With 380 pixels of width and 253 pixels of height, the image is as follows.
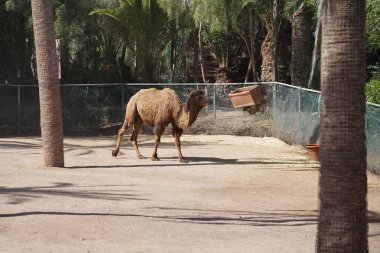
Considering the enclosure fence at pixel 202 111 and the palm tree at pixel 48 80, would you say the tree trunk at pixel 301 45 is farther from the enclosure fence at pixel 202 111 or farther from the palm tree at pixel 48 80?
the palm tree at pixel 48 80

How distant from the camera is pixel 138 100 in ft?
63.9

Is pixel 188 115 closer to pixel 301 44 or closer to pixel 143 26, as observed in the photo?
pixel 301 44

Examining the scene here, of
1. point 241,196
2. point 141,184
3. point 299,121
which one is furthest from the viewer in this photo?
point 299,121

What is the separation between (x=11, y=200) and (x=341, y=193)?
23.8ft

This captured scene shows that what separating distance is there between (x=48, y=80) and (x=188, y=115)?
353 centimetres

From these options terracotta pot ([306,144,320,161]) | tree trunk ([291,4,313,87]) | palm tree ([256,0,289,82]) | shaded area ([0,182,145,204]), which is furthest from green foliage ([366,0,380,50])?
palm tree ([256,0,289,82])

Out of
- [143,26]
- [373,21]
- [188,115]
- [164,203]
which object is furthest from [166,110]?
[143,26]

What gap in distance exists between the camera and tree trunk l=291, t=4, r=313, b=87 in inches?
1009

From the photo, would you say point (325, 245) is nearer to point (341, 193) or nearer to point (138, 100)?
point (341, 193)

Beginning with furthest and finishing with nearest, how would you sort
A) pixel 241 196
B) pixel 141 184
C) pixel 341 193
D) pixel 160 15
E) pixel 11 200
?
pixel 160 15 → pixel 141 184 → pixel 241 196 → pixel 11 200 → pixel 341 193

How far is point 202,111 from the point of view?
A: 27016 mm

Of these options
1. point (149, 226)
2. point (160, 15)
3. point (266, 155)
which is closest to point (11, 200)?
point (149, 226)

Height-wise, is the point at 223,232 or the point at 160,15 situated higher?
the point at 160,15

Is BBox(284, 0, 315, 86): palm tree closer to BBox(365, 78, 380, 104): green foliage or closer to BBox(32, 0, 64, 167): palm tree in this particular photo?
BBox(365, 78, 380, 104): green foliage
